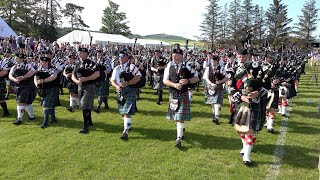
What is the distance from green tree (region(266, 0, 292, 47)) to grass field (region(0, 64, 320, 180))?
55745 mm

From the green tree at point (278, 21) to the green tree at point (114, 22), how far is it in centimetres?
3221

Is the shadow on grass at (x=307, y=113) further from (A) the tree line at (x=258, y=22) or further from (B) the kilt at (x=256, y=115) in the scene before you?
(A) the tree line at (x=258, y=22)

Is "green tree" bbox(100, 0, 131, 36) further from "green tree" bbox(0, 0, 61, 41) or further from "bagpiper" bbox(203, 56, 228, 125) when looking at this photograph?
"bagpiper" bbox(203, 56, 228, 125)

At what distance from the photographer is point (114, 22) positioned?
74812 millimetres

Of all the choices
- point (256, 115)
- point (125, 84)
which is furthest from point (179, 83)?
point (256, 115)

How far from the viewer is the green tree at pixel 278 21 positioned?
6025 cm

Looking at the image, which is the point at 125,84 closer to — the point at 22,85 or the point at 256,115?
the point at 256,115

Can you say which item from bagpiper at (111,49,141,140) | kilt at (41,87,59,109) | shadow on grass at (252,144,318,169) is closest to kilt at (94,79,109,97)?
kilt at (41,87,59,109)

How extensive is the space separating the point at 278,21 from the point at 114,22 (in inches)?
1450

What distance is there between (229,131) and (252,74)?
2743mm

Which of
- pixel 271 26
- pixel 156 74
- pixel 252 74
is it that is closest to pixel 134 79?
pixel 252 74

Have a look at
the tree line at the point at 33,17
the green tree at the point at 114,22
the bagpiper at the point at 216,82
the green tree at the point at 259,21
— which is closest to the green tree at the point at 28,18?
the tree line at the point at 33,17

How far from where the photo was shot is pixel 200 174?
517 cm

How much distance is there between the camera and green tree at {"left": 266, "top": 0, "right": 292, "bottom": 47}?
6025cm
